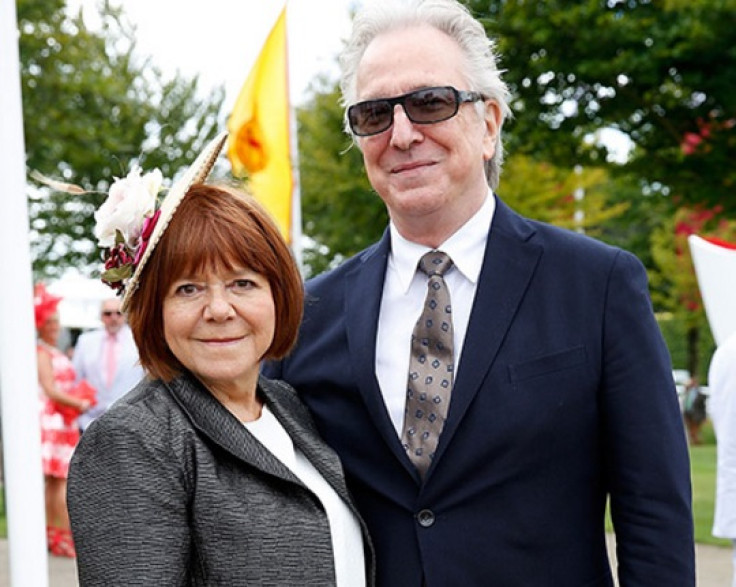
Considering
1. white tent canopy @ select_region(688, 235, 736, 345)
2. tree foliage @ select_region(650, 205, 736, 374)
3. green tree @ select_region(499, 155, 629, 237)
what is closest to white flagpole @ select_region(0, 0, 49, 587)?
white tent canopy @ select_region(688, 235, 736, 345)

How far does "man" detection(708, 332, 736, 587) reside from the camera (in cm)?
470

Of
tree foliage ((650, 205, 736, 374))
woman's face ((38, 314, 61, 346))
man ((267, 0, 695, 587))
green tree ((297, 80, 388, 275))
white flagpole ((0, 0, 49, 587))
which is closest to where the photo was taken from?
man ((267, 0, 695, 587))

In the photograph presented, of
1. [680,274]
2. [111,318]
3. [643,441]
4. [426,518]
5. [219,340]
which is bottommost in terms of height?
[426,518]

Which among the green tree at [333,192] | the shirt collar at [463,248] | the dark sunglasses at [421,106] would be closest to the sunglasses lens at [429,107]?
the dark sunglasses at [421,106]

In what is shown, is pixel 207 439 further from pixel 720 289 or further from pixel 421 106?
pixel 720 289

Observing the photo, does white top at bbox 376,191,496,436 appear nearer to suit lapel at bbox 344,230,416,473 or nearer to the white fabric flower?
suit lapel at bbox 344,230,416,473

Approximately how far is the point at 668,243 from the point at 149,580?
24434 mm

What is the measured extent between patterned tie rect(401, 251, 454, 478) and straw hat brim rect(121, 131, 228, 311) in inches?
22.4

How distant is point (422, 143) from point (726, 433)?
2698mm

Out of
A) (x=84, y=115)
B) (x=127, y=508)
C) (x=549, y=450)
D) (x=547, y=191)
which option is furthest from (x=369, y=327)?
(x=547, y=191)

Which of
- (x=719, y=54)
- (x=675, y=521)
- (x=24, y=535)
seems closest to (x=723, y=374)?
(x=675, y=521)

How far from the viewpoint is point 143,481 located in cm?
218

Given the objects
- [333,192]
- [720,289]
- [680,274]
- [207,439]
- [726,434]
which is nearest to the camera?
[207,439]

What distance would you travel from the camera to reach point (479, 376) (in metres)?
2.46
